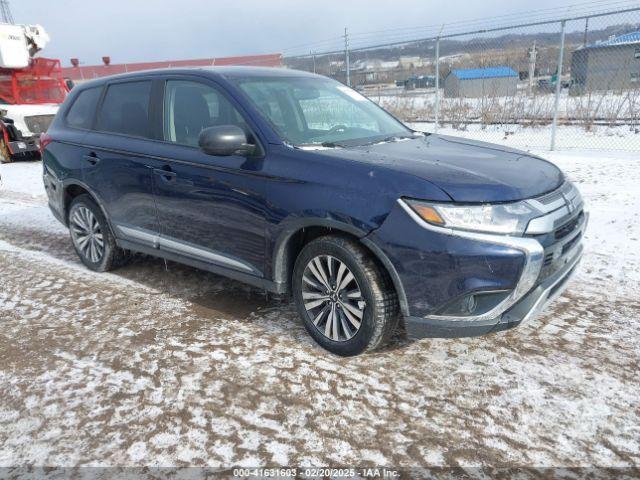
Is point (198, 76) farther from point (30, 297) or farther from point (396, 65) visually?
point (396, 65)

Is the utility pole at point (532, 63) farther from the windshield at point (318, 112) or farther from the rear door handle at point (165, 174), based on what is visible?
the rear door handle at point (165, 174)

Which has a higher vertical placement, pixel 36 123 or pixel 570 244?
pixel 36 123

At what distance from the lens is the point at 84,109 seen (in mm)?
4750

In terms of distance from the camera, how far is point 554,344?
3.24 m

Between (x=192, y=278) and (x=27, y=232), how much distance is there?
3.14 m

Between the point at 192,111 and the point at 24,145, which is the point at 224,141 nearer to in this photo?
the point at 192,111

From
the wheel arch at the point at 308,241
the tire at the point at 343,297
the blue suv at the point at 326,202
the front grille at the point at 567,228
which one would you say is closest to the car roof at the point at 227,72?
the blue suv at the point at 326,202

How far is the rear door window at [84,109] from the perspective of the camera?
15.3ft

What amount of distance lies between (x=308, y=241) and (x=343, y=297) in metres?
0.48

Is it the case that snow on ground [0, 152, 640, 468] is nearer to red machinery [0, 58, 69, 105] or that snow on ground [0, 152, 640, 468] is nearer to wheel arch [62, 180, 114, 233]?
wheel arch [62, 180, 114, 233]

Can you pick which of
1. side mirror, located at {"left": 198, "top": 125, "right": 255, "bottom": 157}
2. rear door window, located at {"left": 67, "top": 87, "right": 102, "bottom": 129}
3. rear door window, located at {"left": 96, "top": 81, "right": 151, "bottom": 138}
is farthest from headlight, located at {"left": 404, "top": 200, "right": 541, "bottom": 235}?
rear door window, located at {"left": 67, "top": 87, "right": 102, "bottom": 129}

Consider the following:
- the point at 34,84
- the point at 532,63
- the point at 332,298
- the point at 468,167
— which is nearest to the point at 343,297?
the point at 332,298

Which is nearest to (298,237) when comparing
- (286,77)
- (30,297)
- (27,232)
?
(286,77)

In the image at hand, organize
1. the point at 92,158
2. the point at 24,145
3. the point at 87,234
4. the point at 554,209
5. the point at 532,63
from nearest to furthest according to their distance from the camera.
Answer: the point at 554,209 → the point at 92,158 → the point at 87,234 → the point at 24,145 → the point at 532,63
